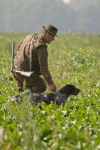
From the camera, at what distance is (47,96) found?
28.6ft

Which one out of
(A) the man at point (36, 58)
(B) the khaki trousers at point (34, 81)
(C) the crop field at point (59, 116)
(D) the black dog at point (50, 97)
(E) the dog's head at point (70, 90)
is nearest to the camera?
(C) the crop field at point (59, 116)

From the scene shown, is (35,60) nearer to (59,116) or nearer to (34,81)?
(34,81)

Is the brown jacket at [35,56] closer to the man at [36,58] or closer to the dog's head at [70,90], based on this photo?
the man at [36,58]

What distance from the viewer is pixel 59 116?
22.6ft

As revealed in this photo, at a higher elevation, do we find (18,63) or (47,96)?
(18,63)

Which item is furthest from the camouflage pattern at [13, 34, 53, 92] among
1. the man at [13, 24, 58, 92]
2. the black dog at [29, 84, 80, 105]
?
the black dog at [29, 84, 80, 105]

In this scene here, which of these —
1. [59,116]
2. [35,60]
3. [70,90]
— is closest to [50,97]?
[70,90]

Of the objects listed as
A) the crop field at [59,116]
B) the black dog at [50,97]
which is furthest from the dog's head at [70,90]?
the crop field at [59,116]

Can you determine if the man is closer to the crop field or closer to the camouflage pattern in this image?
the camouflage pattern

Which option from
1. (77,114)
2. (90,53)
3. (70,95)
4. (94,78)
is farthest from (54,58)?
(77,114)

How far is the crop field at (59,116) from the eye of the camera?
4363 millimetres

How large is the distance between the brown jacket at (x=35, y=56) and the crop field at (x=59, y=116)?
0.65 m

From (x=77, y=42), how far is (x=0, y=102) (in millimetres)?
19830

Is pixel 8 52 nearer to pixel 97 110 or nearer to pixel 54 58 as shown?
pixel 54 58
